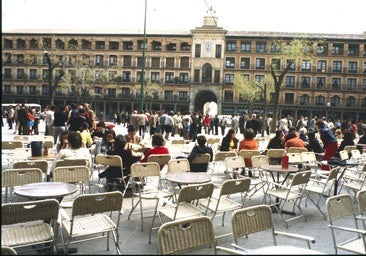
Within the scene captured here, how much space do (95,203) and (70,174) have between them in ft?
5.97

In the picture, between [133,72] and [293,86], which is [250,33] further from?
[133,72]

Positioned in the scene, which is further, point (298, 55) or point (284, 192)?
point (298, 55)

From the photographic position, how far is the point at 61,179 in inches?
229

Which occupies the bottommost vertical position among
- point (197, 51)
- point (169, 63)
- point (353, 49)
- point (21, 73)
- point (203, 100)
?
point (203, 100)

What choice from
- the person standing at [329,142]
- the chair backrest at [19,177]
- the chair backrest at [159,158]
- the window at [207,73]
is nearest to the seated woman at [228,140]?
the person standing at [329,142]

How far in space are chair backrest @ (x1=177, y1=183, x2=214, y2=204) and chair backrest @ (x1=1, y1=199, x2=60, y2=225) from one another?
1.54 metres

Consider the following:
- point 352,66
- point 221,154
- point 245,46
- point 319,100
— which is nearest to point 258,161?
point 221,154

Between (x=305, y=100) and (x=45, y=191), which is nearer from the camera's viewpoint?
(x=45, y=191)

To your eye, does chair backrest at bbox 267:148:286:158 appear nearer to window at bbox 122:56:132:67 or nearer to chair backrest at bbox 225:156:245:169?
chair backrest at bbox 225:156:245:169

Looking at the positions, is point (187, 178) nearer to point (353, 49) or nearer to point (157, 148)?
point (157, 148)

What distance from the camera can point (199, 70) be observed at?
2297 inches

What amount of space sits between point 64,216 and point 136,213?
1.77 m

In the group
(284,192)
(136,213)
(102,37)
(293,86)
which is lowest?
(136,213)

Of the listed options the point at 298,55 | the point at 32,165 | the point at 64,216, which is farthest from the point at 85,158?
the point at 298,55
